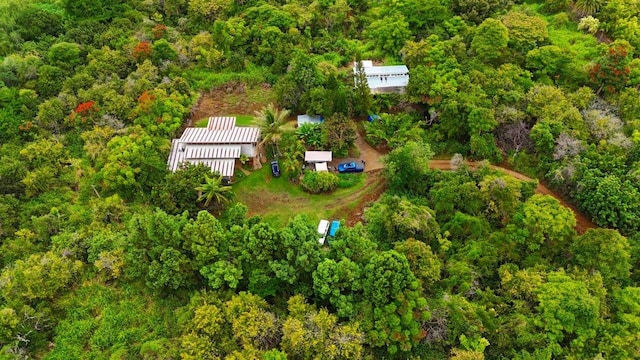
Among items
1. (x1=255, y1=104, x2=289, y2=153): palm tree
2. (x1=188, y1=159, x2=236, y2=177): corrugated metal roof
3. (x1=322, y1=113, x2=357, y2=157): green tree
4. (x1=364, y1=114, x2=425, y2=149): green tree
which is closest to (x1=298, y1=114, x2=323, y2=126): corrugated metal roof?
(x1=322, y1=113, x2=357, y2=157): green tree

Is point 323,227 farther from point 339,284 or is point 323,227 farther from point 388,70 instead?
point 388,70

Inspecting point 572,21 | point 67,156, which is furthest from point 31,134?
point 572,21

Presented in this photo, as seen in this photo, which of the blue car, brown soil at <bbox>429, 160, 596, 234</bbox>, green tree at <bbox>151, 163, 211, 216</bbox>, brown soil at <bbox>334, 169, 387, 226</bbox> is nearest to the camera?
green tree at <bbox>151, 163, 211, 216</bbox>

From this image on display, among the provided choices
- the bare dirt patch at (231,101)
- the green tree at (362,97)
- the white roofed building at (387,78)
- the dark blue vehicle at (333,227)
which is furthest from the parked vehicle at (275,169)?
the white roofed building at (387,78)

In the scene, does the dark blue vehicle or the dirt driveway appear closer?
the dark blue vehicle

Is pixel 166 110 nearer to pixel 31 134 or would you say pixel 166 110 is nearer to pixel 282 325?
pixel 31 134

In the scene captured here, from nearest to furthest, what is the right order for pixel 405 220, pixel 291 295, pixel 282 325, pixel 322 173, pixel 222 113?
pixel 282 325
pixel 291 295
pixel 405 220
pixel 322 173
pixel 222 113

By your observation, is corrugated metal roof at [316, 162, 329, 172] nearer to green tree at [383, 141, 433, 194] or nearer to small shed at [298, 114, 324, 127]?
small shed at [298, 114, 324, 127]
